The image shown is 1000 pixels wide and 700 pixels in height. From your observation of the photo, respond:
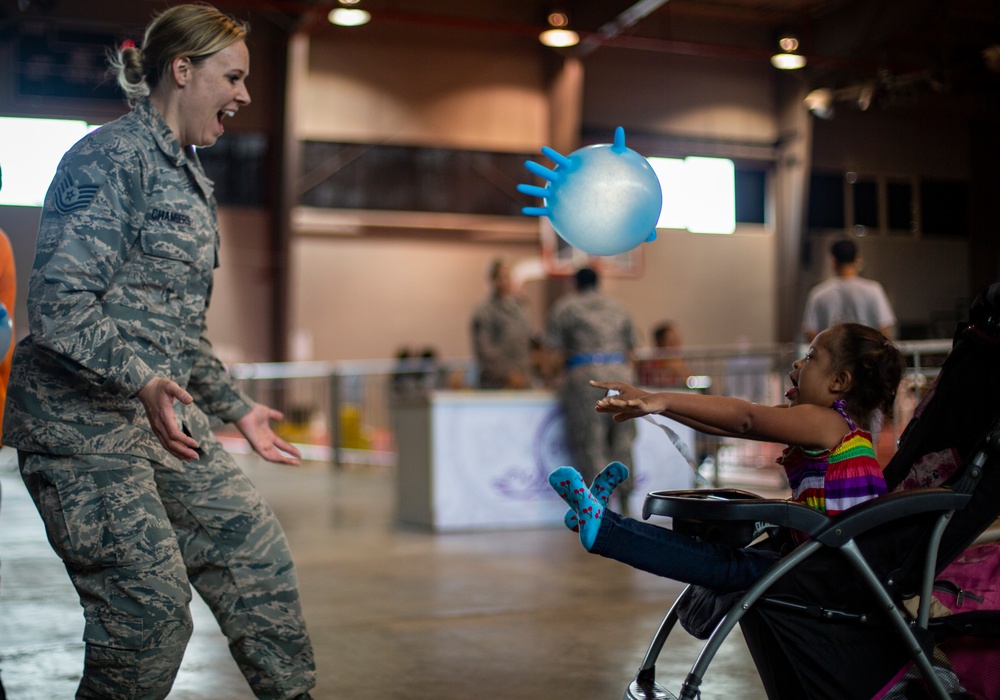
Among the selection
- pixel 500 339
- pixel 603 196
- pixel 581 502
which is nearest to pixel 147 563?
pixel 581 502

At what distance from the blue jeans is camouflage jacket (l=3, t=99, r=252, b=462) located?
0.89 meters

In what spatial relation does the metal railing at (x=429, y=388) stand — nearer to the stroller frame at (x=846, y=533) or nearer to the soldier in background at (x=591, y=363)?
the soldier in background at (x=591, y=363)

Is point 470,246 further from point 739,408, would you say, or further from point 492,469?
point 739,408

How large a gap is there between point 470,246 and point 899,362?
14.6 meters

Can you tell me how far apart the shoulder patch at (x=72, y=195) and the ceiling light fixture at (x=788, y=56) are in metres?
9.32

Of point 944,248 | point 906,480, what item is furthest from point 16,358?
point 944,248

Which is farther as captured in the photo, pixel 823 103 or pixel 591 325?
pixel 823 103

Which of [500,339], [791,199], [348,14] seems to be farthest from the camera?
[791,199]

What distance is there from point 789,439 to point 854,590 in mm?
298

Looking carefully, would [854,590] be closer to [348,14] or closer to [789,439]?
[789,439]

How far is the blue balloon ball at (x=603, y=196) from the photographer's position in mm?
2053

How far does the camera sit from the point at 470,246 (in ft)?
54.1

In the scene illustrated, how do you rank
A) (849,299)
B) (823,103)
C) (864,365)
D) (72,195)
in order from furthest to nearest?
(823,103) → (849,299) → (864,365) → (72,195)

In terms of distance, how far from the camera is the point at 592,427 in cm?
647
